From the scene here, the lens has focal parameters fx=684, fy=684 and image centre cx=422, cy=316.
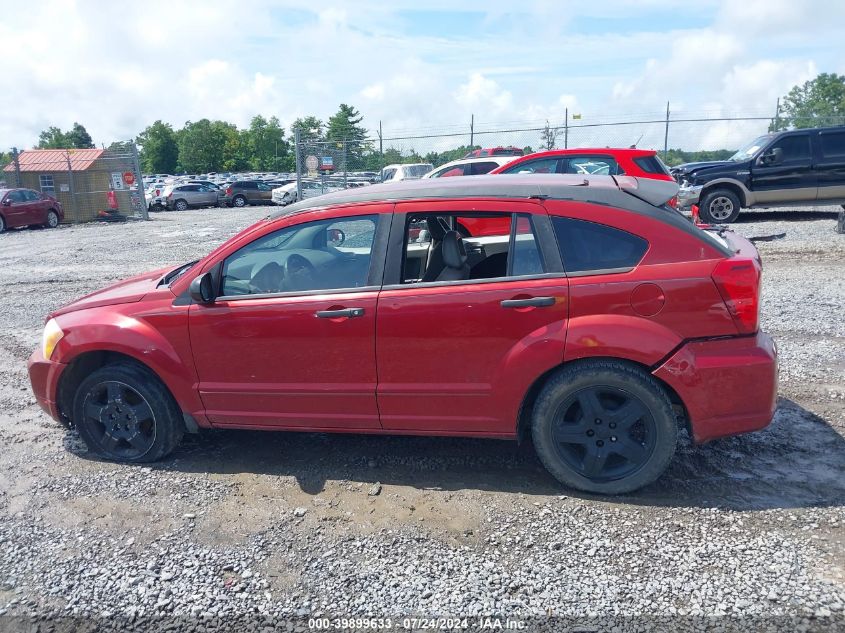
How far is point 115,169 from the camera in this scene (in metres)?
27.6

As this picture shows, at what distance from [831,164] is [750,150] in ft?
5.21

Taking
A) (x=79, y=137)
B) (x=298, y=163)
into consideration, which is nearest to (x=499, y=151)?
(x=298, y=163)

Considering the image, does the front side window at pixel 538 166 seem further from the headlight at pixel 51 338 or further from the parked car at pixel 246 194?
the parked car at pixel 246 194

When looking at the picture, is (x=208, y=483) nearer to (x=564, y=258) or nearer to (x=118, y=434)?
(x=118, y=434)

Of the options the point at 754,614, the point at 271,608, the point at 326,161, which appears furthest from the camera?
the point at 326,161

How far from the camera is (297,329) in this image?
403cm

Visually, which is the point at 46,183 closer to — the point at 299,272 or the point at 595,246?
the point at 299,272

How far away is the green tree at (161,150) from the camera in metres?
88.7

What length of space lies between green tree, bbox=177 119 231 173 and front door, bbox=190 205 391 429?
3276 inches

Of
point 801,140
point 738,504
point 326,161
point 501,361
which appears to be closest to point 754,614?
point 738,504

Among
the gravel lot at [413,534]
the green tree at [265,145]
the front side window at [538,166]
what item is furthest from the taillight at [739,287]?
the green tree at [265,145]

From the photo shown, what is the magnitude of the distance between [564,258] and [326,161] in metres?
18.7

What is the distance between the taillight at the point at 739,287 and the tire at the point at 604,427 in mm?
567

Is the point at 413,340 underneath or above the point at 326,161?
underneath
